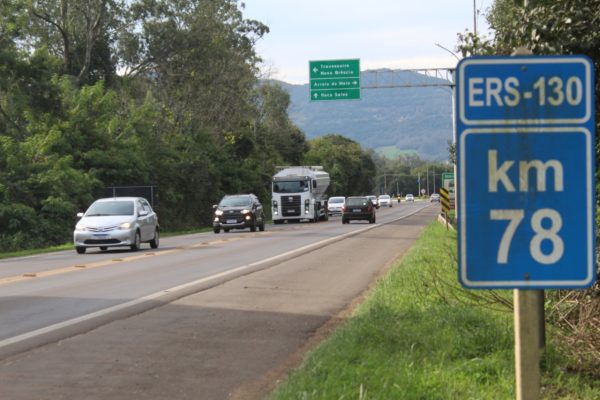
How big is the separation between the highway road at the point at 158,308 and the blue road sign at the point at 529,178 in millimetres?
4440

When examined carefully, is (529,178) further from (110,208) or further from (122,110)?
(122,110)

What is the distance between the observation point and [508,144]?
3.04 m

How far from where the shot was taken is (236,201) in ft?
130

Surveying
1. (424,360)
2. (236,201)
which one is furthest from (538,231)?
(236,201)

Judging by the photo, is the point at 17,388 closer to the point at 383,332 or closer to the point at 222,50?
the point at 383,332

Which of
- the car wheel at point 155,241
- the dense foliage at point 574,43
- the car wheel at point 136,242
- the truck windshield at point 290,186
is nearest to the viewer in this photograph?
the dense foliage at point 574,43

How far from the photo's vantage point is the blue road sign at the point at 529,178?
3018 millimetres

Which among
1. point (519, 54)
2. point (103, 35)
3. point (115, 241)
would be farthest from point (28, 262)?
point (103, 35)

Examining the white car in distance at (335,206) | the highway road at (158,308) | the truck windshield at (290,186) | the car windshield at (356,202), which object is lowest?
the white car in distance at (335,206)

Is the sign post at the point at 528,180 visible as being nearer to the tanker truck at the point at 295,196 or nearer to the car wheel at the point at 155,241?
the car wheel at the point at 155,241

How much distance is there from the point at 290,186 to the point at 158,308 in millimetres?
41486

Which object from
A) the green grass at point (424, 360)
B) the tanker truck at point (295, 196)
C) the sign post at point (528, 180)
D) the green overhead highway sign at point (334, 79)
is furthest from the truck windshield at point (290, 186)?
the sign post at point (528, 180)

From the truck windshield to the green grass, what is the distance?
4252 centimetres

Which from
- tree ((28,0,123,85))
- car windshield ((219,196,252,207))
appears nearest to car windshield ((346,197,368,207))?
car windshield ((219,196,252,207))
